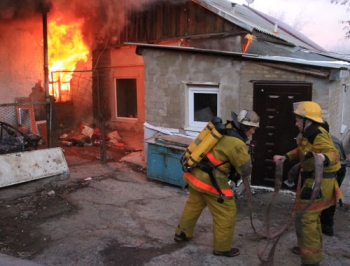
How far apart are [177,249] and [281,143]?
3069 mm

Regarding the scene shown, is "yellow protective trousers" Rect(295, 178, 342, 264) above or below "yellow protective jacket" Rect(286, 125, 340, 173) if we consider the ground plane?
below

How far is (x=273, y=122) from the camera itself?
6449 mm

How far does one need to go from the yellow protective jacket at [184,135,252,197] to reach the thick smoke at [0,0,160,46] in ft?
24.4

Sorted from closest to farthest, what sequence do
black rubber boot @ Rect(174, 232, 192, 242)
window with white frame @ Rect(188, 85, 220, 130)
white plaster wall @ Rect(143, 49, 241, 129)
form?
black rubber boot @ Rect(174, 232, 192, 242) → white plaster wall @ Rect(143, 49, 241, 129) → window with white frame @ Rect(188, 85, 220, 130)

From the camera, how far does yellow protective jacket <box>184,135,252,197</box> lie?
12.8 feet

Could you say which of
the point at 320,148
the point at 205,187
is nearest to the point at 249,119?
the point at 320,148

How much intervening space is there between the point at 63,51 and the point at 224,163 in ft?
30.3

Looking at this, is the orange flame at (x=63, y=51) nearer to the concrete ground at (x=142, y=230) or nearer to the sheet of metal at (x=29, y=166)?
the sheet of metal at (x=29, y=166)

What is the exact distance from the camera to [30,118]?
10445 mm

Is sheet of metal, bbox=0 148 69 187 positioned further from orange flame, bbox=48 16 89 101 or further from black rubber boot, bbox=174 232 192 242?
orange flame, bbox=48 16 89 101

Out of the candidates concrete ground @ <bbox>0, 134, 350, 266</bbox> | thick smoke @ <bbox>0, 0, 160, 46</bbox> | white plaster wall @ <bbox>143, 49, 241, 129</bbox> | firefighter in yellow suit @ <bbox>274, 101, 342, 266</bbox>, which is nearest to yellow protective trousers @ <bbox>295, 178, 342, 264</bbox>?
firefighter in yellow suit @ <bbox>274, 101, 342, 266</bbox>

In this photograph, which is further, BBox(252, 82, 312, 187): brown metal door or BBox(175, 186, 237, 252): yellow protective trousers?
BBox(252, 82, 312, 187): brown metal door

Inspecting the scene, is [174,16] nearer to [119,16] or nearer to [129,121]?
[119,16]

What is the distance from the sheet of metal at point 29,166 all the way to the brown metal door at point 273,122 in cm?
395
